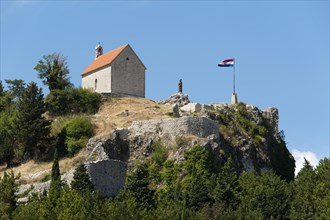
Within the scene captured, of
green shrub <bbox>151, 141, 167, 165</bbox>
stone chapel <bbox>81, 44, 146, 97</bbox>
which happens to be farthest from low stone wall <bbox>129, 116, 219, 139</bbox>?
stone chapel <bbox>81, 44, 146, 97</bbox>

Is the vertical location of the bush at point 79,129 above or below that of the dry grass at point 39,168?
above

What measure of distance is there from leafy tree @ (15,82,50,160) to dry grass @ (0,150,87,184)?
1.38 metres

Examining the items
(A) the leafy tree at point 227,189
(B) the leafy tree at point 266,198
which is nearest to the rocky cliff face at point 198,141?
(A) the leafy tree at point 227,189

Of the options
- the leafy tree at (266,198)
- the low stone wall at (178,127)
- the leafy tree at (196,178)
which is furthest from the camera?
the low stone wall at (178,127)

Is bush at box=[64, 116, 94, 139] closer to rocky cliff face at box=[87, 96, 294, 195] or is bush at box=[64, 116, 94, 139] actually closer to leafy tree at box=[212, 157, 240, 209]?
rocky cliff face at box=[87, 96, 294, 195]

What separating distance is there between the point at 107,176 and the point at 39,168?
23.2 feet

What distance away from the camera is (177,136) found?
63.3 m

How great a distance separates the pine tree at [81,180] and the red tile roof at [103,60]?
22024mm

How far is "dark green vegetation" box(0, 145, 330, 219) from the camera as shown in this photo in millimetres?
50594

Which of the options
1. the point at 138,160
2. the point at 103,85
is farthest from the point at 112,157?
the point at 103,85

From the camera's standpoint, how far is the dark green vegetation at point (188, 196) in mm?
50594

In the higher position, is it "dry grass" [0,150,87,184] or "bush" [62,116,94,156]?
"bush" [62,116,94,156]

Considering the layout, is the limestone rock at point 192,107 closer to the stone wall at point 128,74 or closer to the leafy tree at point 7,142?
the stone wall at point 128,74

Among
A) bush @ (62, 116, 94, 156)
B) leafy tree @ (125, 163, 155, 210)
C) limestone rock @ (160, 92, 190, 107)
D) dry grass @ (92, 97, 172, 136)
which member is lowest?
leafy tree @ (125, 163, 155, 210)
